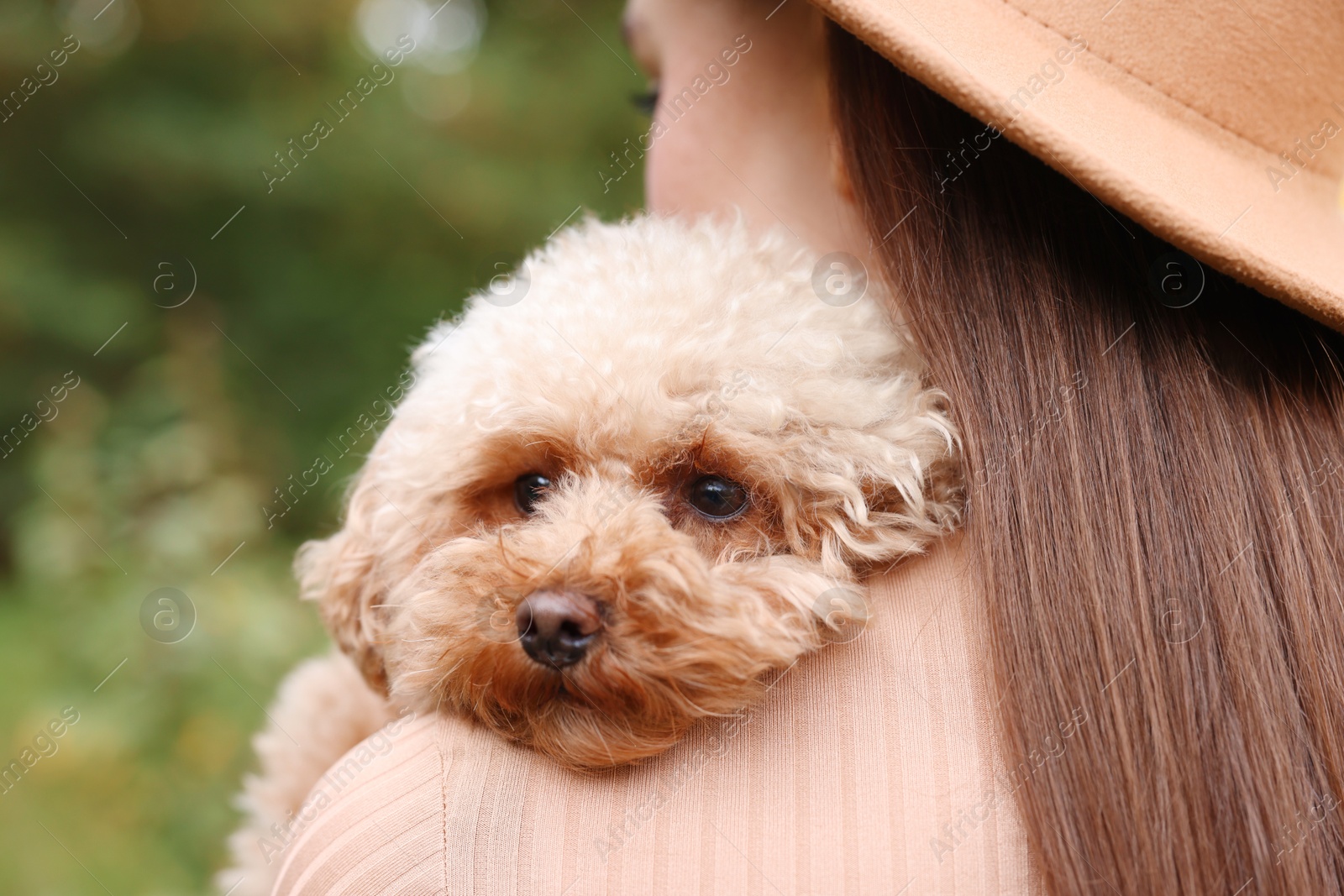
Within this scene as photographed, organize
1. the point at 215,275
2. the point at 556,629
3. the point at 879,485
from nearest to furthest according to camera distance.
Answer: the point at 556,629
the point at 879,485
the point at 215,275

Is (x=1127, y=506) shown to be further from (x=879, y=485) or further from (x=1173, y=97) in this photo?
(x=1173, y=97)

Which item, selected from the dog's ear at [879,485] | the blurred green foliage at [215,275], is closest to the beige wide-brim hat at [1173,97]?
the dog's ear at [879,485]

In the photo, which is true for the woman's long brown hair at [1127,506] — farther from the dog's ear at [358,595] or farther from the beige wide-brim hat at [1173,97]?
the dog's ear at [358,595]

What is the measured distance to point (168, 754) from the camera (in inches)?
112

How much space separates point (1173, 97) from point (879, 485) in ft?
1.78

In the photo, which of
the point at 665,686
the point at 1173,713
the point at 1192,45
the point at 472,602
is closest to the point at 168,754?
the point at 472,602

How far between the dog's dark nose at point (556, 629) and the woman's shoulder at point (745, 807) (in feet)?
0.37

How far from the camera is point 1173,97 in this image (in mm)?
1008

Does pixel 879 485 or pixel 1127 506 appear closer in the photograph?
pixel 1127 506

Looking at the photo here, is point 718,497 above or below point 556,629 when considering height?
above

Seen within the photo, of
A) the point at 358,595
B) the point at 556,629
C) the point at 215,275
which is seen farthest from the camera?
the point at 215,275

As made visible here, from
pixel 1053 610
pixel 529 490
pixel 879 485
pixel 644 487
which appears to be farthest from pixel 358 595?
pixel 1053 610

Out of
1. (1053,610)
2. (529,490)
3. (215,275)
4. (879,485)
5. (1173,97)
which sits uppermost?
(215,275)

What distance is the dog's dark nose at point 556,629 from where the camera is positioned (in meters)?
1.09
